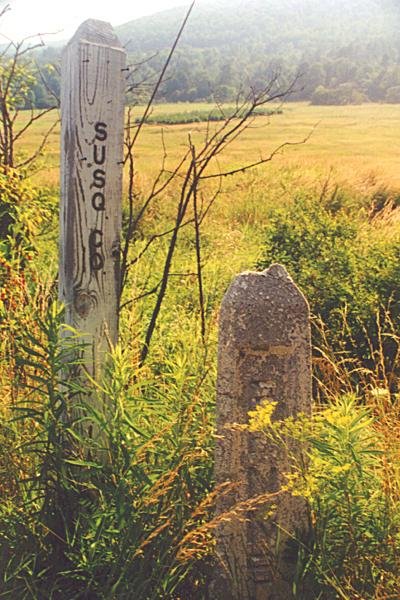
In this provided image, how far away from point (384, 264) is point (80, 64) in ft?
11.1

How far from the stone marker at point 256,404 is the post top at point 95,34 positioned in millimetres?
977

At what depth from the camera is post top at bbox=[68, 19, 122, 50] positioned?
2.51m

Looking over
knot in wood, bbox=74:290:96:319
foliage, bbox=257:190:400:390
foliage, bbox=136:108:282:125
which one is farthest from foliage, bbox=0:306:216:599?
foliage, bbox=257:190:400:390

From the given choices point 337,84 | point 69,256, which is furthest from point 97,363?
point 337,84

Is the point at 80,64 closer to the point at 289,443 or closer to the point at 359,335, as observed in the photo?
the point at 289,443

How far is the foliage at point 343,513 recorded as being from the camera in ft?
6.98

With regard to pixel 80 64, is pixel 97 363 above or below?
below

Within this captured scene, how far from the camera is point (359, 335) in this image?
502 cm

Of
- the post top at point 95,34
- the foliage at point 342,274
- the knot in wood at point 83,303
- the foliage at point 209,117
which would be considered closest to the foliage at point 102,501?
the knot in wood at point 83,303

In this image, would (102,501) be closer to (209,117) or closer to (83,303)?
(83,303)

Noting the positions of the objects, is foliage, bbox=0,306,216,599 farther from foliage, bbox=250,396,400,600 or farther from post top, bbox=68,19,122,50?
post top, bbox=68,19,122,50

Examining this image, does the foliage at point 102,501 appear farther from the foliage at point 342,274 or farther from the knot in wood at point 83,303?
the foliage at point 342,274

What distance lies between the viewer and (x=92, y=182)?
2.58 metres

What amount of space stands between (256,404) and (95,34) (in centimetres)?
138
